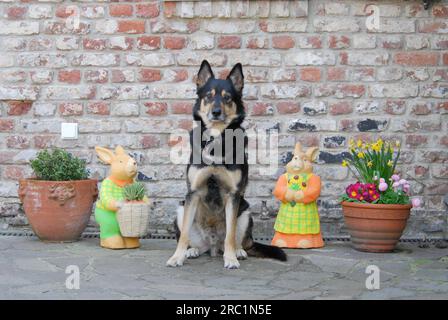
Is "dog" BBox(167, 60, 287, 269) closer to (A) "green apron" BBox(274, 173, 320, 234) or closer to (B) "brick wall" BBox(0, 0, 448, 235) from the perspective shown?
(A) "green apron" BBox(274, 173, 320, 234)

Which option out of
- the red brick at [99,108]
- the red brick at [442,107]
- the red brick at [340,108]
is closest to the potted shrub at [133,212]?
the red brick at [99,108]

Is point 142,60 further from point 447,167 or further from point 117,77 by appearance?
point 447,167

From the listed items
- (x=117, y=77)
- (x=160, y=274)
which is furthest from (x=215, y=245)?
(x=117, y=77)

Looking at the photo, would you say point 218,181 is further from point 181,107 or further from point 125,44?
point 125,44

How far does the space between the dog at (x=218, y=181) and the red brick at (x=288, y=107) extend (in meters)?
1.20

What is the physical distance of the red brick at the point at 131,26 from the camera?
5887mm

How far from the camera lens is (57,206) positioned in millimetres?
5148

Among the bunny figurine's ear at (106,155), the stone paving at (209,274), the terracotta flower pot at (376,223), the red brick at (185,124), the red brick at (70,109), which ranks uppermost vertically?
the red brick at (70,109)

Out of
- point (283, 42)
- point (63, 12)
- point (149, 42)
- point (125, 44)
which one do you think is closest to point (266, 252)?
point (283, 42)

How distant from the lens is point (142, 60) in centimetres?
591

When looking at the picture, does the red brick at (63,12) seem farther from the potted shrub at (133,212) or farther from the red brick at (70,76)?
the potted shrub at (133,212)

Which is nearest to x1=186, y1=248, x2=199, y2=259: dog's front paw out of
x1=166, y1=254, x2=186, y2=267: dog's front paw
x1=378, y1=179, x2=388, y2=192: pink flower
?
x1=166, y1=254, x2=186, y2=267: dog's front paw

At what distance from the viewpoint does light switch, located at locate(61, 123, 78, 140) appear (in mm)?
5926
